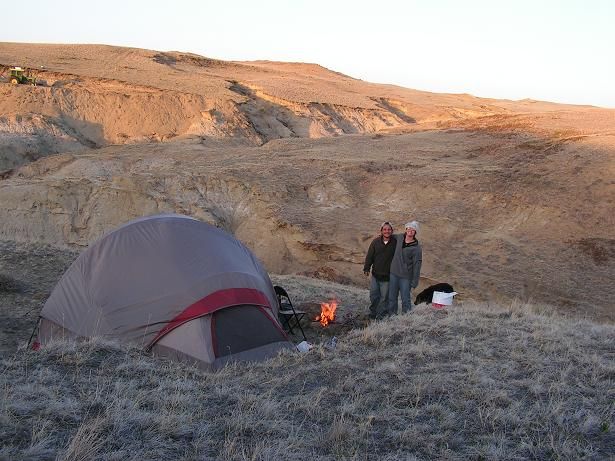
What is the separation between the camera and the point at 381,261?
394 inches

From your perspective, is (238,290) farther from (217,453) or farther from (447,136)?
(447,136)

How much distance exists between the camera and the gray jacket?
9.56 metres

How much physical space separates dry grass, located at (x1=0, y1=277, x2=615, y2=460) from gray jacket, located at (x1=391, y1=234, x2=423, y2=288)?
2.49 m

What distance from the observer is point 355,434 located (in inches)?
165

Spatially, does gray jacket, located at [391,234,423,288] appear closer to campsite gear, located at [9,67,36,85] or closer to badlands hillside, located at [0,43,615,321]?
badlands hillside, located at [0,43,615,321]

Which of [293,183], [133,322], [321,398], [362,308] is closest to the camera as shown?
[321,398]

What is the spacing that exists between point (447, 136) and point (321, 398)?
74.6 feet

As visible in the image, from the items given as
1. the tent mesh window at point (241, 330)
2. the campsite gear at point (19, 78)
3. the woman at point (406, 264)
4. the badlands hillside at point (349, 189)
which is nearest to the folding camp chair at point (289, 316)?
the tent mesh window at point (241, 330)

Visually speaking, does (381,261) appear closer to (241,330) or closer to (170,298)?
(241,330)

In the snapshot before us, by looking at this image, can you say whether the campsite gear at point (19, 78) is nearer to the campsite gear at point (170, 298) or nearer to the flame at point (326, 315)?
the campsite gear at point (170, 298)

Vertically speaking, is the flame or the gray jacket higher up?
the gray jacket

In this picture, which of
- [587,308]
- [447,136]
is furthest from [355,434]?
[447,136]

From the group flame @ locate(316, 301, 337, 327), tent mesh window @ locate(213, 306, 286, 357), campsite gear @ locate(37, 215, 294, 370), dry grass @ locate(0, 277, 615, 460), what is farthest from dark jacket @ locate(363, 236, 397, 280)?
dry grass @ locate(0, 277, 615, 460)

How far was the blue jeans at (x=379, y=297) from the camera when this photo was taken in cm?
1016
